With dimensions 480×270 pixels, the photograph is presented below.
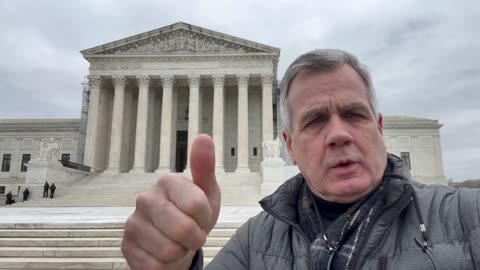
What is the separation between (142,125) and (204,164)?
33.3 m

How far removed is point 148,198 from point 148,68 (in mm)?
34754

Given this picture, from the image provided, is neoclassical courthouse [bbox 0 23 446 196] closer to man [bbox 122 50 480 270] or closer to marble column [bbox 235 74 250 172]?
marble column [bbox 235 74 250 172]

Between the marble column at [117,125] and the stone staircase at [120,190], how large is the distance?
204cm

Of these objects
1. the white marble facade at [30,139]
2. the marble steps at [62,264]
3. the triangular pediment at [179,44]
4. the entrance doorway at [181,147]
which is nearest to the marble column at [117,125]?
the triangular pediment at [179,44]

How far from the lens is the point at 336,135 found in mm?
→ 1775

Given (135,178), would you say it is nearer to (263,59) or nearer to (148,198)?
(263,59)

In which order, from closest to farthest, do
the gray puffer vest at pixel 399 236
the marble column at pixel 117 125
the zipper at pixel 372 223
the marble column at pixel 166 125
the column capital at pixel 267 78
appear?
the gray puffer vest at pixel 399 236 → the zipper at pixel 372 223 → the marble column at pixel 166 125 → the marble column at pixel 117 125 → the column capital at pixel 267 78

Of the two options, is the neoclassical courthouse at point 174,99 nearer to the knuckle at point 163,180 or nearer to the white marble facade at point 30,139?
the white marble facade at point 30,139

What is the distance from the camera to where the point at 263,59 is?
33.6m

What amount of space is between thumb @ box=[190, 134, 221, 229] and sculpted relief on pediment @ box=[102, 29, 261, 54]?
33.8 metres

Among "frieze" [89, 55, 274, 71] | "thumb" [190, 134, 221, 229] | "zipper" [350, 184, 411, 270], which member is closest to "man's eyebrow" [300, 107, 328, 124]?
"zipper" [350, 184, 411, 270]

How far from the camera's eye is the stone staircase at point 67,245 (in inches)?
232

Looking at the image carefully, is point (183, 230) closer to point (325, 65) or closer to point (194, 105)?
point (325, 65)

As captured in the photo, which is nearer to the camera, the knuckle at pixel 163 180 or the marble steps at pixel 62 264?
the knuckle at pixel 163 180
